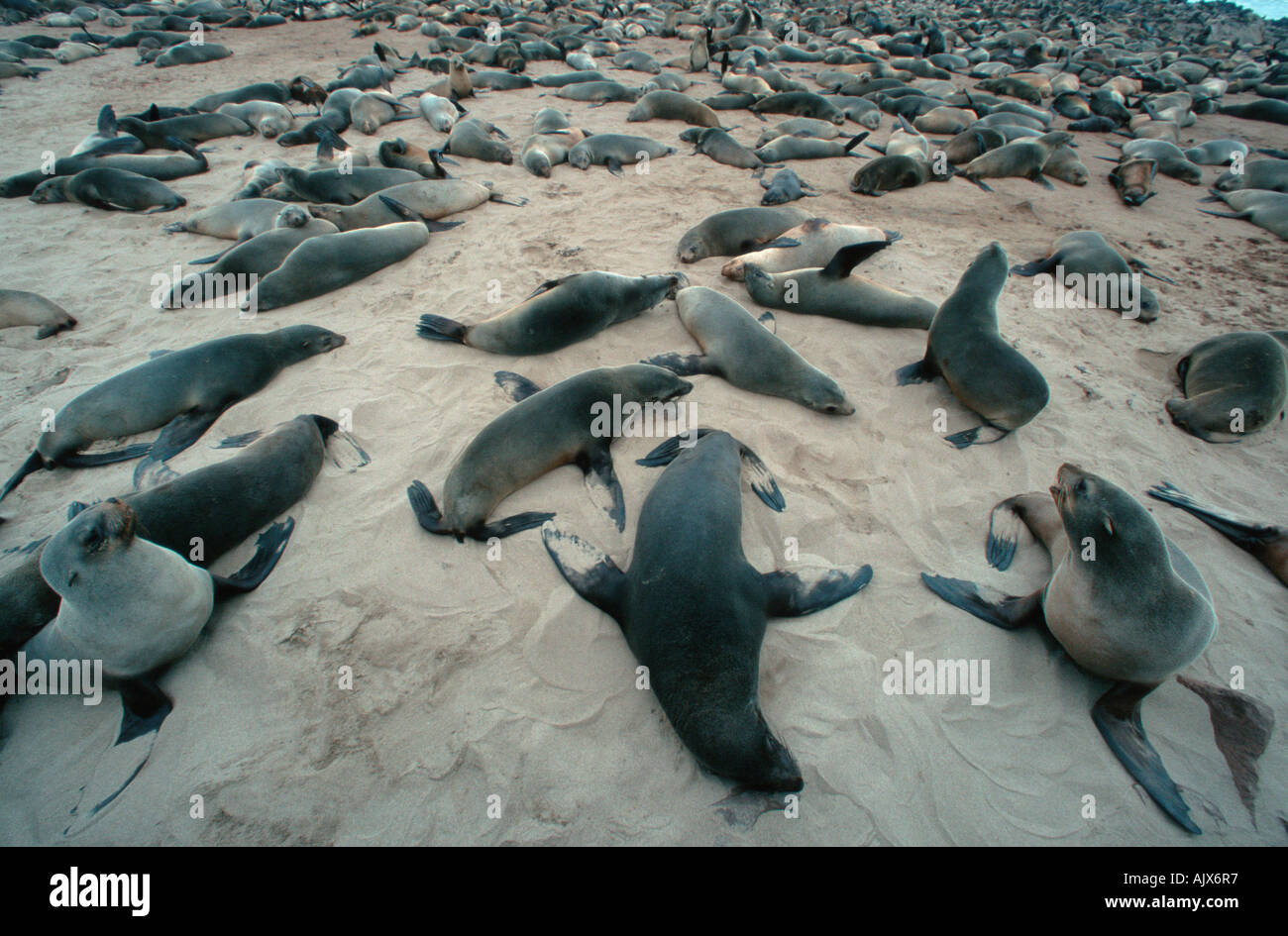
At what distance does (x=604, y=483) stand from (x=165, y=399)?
3.08 metres

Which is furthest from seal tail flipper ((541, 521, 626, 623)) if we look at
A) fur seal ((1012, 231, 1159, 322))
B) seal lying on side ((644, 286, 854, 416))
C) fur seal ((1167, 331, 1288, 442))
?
fur seal ((1012, 231, 1159, 322))

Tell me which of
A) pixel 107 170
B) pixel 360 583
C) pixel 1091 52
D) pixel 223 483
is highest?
pixel 1091 52

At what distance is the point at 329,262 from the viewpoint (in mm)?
5242

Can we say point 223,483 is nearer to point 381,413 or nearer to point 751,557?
point 381,413

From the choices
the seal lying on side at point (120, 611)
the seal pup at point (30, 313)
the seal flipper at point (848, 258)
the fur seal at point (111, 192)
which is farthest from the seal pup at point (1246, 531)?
the fur seal at point (111, 192)

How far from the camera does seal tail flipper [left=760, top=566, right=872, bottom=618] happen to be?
110 inches

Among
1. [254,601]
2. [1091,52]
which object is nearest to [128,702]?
[254,601]

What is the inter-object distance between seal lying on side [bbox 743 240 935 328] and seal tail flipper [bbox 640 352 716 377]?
1.22m

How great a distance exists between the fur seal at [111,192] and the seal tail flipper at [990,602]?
350 inches

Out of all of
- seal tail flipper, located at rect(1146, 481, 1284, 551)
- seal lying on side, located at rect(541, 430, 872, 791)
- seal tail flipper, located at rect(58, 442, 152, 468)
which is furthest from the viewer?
seal tail flipper, located at rect(58, 442, 152, 468)

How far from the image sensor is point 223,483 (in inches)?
123

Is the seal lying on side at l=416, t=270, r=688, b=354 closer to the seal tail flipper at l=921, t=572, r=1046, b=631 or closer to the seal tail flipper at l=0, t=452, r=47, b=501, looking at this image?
the seal tail flipper at l=0, t=452, r=47, b=501
